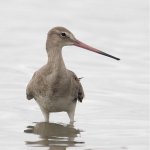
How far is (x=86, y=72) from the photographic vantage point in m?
21.1

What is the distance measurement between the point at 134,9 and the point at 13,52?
190 inches

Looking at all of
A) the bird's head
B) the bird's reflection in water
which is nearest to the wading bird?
the bird's head

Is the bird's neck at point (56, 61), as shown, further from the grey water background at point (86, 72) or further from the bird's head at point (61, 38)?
the grey water background at point (86, 72)

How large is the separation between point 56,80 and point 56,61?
34 centimetres

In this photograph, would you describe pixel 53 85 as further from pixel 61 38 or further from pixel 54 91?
pixel 61 38

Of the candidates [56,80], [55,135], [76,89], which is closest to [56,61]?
[56,80]

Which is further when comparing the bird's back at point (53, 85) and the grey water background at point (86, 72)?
the bird's back at point (53, 85)

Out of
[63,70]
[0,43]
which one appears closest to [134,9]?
[0,43]

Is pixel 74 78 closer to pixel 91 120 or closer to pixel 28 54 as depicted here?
pixel 91 120

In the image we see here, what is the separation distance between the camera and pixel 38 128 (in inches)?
683

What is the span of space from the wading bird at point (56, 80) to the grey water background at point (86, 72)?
0.45 m

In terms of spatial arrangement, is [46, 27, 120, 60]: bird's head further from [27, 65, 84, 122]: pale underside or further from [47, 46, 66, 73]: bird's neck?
[27, 65, 84, 122]: pale underside

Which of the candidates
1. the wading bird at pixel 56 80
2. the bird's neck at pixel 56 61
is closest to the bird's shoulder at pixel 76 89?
the wading bird at pixel 56 80

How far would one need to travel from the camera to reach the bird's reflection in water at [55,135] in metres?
16.0
